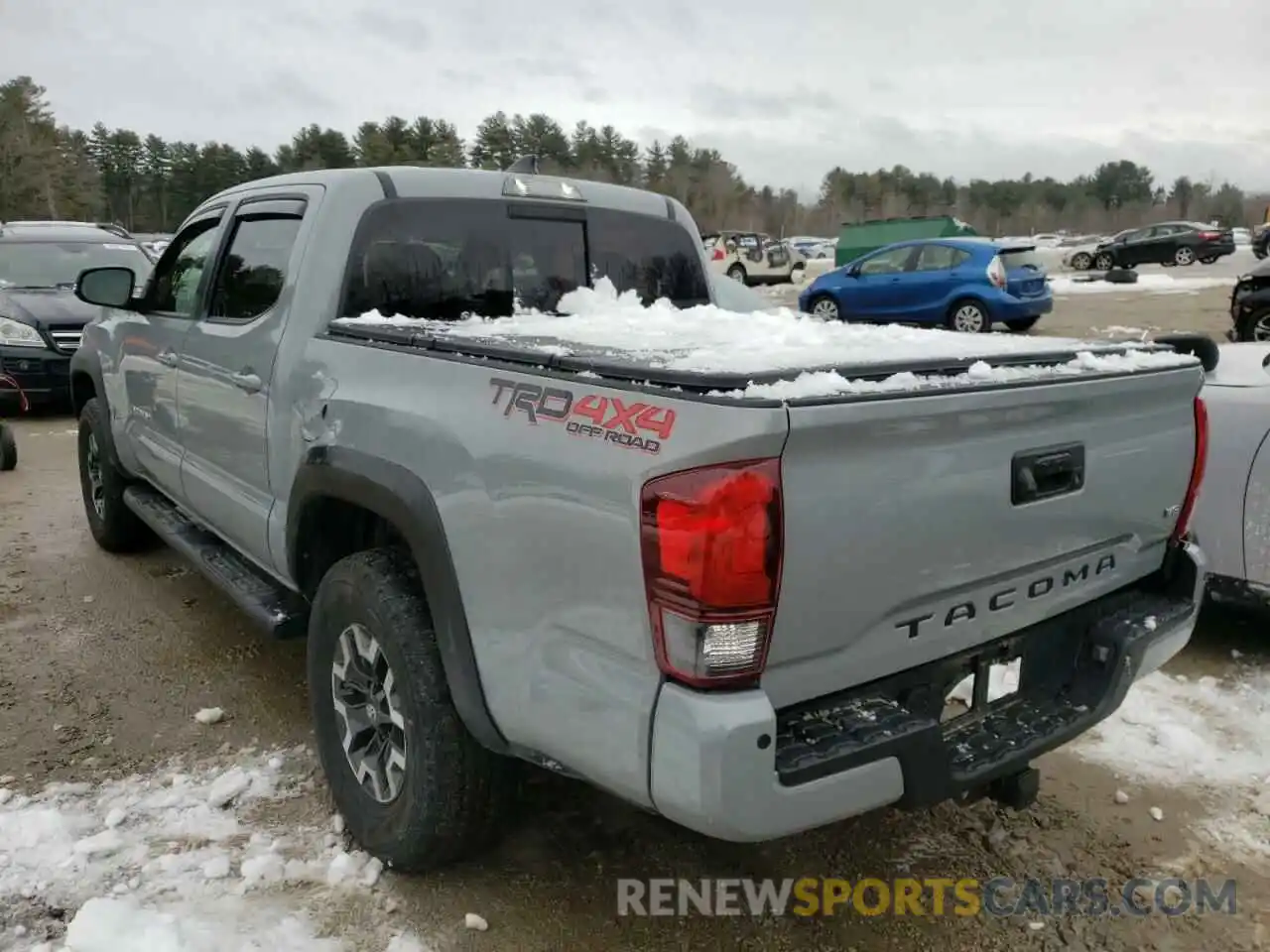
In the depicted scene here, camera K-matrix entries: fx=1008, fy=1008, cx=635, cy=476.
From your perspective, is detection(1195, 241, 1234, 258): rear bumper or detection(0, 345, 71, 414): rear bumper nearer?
detection(0, 345, 71, 414): rear bumper

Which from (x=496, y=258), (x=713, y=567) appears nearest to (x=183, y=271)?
(x=496, y=258)

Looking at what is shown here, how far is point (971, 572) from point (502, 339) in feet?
4.28

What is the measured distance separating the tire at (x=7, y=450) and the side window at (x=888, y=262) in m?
13.0

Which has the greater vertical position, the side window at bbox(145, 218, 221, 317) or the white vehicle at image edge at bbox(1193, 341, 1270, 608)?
the side window at bbox(145, 218, 221, 317)

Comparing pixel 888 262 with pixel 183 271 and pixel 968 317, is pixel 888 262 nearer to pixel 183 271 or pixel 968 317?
pixel 968 317

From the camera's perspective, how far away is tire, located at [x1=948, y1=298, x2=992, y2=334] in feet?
50.6

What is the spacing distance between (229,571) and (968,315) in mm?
13797

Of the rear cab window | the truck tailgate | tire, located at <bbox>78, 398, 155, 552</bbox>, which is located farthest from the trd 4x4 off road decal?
tire, located at <bbox>78, 398, 155, 552</bbox>

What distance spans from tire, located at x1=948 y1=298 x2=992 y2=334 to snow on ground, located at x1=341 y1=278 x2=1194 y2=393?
1255 centimetres

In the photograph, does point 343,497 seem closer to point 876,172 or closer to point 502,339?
point 502,339

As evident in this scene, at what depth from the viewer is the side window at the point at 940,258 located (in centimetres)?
1566

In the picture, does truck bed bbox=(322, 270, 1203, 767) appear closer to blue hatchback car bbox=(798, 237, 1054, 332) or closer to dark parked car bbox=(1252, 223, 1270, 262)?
blue hatchback car bbox=(798, 237, 1054, 332)

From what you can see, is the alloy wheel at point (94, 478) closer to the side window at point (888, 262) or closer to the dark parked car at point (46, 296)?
the dark parked car at point (46, 296)

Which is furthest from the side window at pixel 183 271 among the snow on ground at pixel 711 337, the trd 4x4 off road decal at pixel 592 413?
the trd 4x4 off road decal at pixel 592 413
